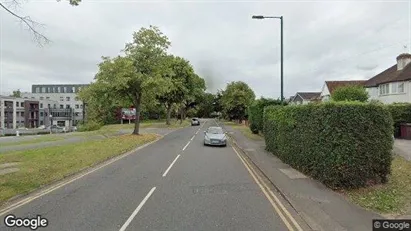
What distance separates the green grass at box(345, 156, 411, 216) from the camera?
7.95 metres

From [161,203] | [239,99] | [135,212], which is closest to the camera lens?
[135,212]

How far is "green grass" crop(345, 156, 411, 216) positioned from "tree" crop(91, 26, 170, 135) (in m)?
21.8

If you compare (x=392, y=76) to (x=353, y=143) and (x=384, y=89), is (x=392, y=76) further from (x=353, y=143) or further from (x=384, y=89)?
(x=353, y=143)

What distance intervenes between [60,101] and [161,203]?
445 feet

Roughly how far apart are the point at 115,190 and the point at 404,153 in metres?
13.4

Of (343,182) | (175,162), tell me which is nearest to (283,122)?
(175,162)

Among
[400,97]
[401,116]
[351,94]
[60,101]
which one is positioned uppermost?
[60,101]

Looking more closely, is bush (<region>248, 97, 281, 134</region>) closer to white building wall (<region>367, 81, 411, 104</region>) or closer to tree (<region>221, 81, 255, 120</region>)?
white building wall (<region>367, 81, 411, 104</region>)

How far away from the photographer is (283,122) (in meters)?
16.1

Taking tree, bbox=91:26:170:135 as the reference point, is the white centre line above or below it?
below

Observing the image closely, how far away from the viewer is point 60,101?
132 metres

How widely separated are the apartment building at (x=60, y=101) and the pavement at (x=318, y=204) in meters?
104

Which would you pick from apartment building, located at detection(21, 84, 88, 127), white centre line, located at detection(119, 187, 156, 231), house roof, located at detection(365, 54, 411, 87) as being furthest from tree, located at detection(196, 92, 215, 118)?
white centre line, located at detection(119, 187, 156, 231)

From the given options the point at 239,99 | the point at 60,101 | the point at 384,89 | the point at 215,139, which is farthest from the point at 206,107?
the point at 215,139
